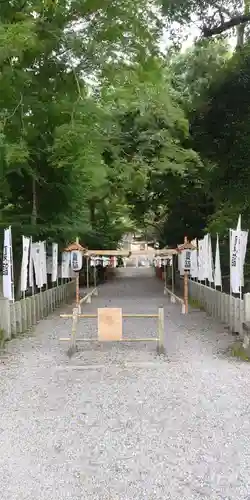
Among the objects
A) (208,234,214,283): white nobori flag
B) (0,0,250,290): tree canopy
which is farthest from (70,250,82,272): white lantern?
(208,234,214,283): white nobori flag

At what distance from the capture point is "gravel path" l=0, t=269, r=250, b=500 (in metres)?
3.84

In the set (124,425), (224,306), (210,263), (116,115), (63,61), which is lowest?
(124,425)

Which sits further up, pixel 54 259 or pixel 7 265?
pixel 54 259

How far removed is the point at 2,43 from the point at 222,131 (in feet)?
28.8

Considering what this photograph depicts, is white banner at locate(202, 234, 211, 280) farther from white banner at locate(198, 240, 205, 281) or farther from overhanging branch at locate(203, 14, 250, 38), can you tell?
overhanging branch at locate(203, 14, 250, 38)

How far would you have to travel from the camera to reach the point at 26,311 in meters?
12.5

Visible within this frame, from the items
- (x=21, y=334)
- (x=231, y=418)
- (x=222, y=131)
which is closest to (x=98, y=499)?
(x=231, y=418)

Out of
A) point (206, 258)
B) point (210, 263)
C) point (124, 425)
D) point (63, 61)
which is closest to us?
point (124, 425)

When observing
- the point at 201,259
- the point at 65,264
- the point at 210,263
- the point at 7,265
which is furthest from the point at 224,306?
the point at 65,264

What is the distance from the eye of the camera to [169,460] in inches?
168

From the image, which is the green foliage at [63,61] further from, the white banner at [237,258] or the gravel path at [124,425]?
the gravel path at [124,425]

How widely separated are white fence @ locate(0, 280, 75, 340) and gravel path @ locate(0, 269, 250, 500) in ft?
4.30

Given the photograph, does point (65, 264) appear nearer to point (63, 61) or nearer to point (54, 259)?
point (54, 259)

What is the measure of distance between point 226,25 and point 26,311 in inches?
300
